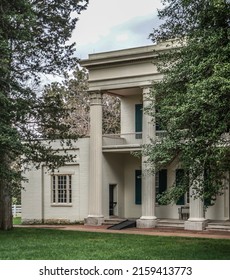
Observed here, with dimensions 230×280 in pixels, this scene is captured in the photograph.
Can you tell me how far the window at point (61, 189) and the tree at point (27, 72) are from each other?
5532 millimetres

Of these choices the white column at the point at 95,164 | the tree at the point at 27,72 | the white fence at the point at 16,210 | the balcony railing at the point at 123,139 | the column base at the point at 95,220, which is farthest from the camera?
the white fence at the point at 16,210

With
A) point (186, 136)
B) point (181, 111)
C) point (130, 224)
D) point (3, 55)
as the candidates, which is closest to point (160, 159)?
point (186, 136)

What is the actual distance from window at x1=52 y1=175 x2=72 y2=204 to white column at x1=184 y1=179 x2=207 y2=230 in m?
7.68

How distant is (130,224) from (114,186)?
4.03 metres

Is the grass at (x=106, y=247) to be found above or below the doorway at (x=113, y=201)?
below

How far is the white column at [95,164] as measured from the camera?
2716cm

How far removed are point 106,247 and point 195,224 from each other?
816cm

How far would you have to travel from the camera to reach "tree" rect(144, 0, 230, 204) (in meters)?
12.7

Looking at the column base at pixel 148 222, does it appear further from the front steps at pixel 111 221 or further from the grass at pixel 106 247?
the grass at pixel 106 247

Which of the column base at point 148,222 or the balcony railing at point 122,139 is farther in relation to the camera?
the balcony railing at point 122,139

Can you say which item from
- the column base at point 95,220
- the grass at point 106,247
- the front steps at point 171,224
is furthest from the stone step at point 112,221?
the grass at point 106,247

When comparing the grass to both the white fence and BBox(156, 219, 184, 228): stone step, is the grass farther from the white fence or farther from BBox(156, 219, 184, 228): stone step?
the white fence

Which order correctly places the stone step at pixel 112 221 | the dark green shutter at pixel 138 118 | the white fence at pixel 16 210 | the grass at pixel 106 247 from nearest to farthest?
the grass at pixel 106 247 < the stone step at pixel 112 221 < the dark green shutter at pixel 138 118 < the white fence at pixel 16 210

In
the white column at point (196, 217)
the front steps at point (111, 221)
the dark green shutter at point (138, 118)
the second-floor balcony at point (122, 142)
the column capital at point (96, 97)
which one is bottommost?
the front steps at point (111, 221)
